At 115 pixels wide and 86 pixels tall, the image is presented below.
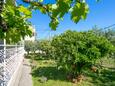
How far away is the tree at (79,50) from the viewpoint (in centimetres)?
1667

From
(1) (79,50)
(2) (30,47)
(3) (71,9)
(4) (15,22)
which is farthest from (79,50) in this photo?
(2) (30,47)

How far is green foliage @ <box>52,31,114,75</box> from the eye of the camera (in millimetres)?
16672

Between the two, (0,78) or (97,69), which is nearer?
(0,78)

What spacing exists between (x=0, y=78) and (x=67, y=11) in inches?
270

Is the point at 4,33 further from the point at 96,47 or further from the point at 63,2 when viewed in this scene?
the point at 96,47

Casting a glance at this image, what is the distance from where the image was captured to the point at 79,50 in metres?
16.9

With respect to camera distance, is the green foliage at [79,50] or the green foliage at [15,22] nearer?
the green foliage at [15,22]

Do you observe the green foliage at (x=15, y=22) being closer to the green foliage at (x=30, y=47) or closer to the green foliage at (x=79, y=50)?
the green foliage at (x=79, y=50)

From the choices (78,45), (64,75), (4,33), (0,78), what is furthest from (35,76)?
(4,33)

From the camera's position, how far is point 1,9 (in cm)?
170

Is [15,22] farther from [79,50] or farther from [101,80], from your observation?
[101,80]

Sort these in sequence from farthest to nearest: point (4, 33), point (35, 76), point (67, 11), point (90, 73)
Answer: point (90, 73) < point (35, 76) < point (4, 33) < point (67, 11)

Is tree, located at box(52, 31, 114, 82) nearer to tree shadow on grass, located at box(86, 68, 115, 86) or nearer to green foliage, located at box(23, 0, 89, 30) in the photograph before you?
tree shadow on grass, located at box(86, 68, 115, 86)

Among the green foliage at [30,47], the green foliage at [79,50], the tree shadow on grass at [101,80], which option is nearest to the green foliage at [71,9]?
the green foliage at [79,50]
